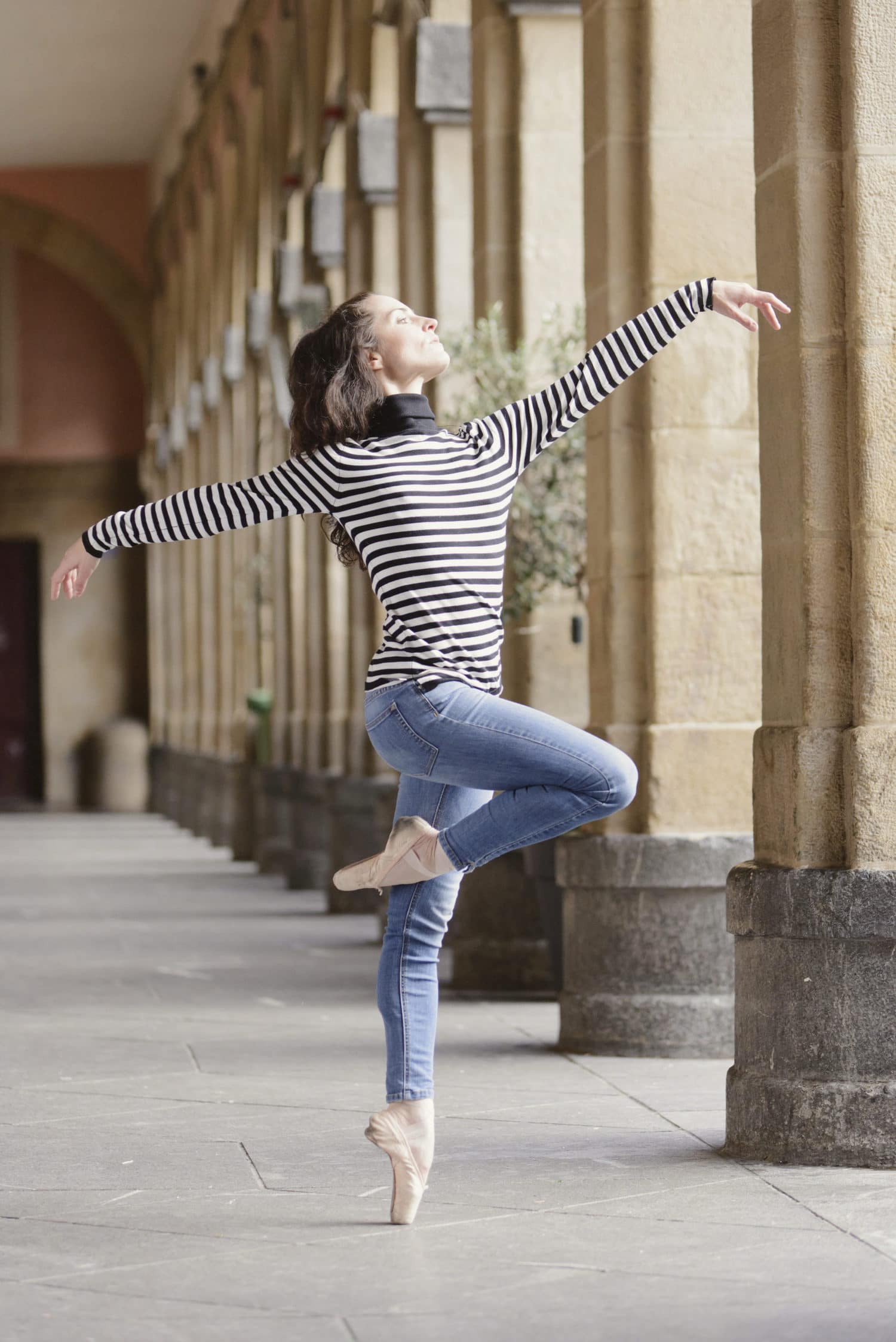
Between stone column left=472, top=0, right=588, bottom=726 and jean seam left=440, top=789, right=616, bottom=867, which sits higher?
stone column left=472, top=0, right=588, bottom=726

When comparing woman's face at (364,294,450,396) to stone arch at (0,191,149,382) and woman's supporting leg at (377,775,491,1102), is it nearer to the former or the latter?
woman's supporting leg at (377,775,491,1102)

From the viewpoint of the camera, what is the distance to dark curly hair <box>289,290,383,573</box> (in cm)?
404

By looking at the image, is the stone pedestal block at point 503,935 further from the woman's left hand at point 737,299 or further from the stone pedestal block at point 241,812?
the stone pedestal block at point 241,812

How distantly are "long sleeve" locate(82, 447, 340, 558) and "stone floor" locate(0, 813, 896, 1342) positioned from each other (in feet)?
4.14

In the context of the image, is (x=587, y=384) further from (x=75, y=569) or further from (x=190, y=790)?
(x=190, y=790)

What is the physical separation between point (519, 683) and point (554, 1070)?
7.59 ft

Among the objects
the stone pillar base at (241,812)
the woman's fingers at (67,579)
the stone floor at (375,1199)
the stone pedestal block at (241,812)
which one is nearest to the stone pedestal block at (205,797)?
the stone pillar base at (241,812)

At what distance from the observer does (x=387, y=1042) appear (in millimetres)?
3979

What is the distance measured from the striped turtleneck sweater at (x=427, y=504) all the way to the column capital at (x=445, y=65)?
5.83 metres

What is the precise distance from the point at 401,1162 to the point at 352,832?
8.08m

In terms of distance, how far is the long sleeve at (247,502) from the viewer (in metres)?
3.97

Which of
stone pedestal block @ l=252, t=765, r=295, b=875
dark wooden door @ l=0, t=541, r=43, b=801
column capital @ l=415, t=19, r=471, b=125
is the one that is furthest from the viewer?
dark wooden door @ l=0, t=541, r=43, b=801

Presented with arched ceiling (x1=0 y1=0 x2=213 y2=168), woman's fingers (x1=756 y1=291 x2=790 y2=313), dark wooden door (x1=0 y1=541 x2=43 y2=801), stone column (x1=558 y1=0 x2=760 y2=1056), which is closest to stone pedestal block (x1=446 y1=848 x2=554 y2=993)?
stone column (x1=558 y1=0 x2=760 y2=1056)

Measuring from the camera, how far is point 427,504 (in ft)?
12.8
